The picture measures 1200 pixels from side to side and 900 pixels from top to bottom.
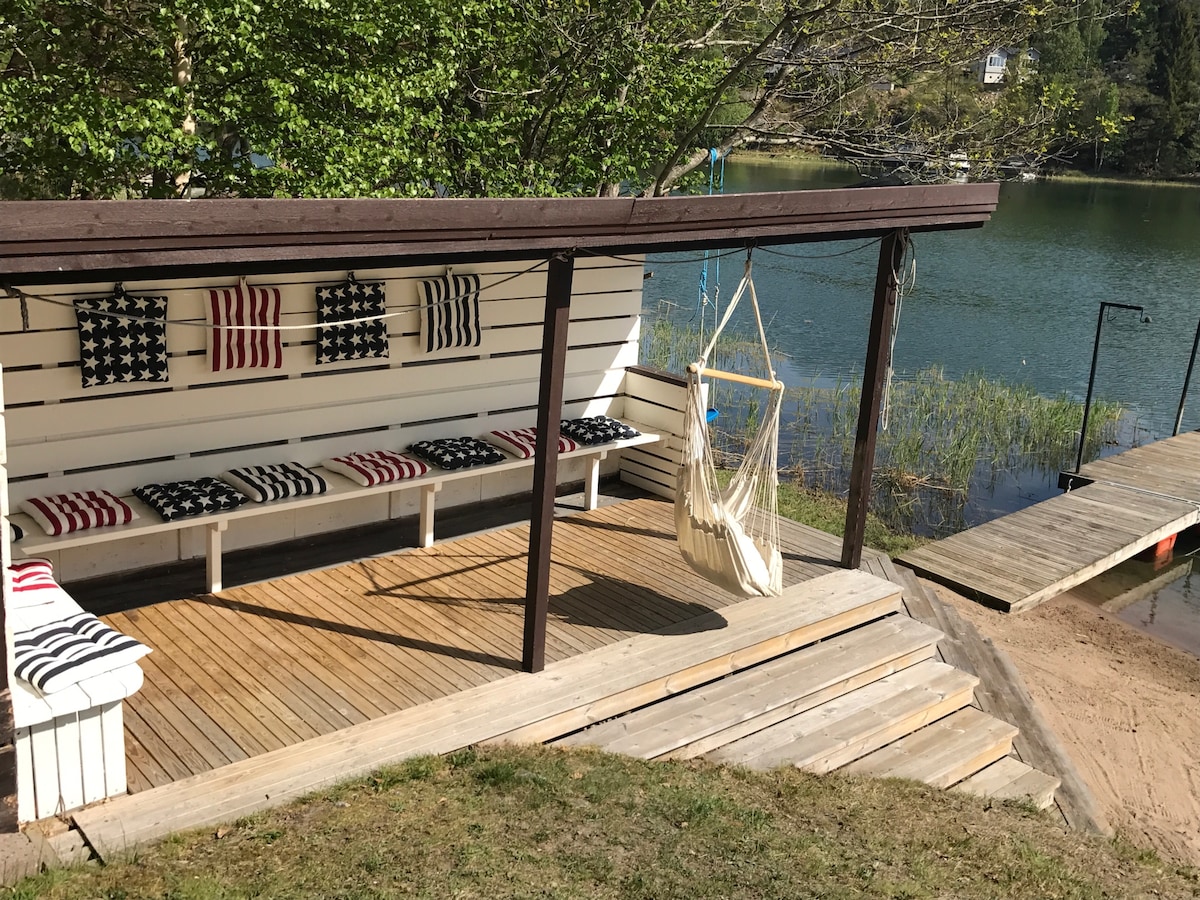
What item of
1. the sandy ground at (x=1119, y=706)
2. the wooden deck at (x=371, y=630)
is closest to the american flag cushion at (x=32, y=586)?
the wooden deck at (x=371, y=630)

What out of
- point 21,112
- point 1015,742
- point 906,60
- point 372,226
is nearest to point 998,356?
point 906,60

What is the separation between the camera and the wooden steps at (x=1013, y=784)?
5.83 meters

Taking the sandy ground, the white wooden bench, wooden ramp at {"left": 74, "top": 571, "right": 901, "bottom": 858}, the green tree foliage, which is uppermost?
the green tree foliage

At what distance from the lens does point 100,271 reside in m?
3.62

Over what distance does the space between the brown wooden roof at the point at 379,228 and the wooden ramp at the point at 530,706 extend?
Answer: 193cm

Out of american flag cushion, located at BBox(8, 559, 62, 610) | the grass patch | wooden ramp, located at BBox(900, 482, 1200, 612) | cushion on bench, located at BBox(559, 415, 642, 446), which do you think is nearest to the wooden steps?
wooden ramp, located at BBox(900, 482, 1200, 612)

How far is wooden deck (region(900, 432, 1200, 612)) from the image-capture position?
8922 mm

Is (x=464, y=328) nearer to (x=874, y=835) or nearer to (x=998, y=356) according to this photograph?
(x=874, y=835)

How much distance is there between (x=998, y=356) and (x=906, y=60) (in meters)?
6.71

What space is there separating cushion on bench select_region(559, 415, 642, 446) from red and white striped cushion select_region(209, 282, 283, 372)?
6.86 ft

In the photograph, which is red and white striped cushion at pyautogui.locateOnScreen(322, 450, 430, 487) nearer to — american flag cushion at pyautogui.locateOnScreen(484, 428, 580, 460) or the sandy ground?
american flag cushion at pyautogui.locateOnScreen(484, 428, 580, 460)

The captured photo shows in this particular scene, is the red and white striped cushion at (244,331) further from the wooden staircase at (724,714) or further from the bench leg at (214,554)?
the wooden staircase at (724,714)

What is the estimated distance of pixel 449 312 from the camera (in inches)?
281

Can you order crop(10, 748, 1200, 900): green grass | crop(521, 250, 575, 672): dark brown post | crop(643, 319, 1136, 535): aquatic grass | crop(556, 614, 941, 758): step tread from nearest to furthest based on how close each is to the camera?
crop(10, 748, 1200, 900): green grass → crop(521, 250, 575, 672): dark brown post → crop(556, 614, 941, 758): step tread → crop(643, 319, 1136, 535): aquatic grass
